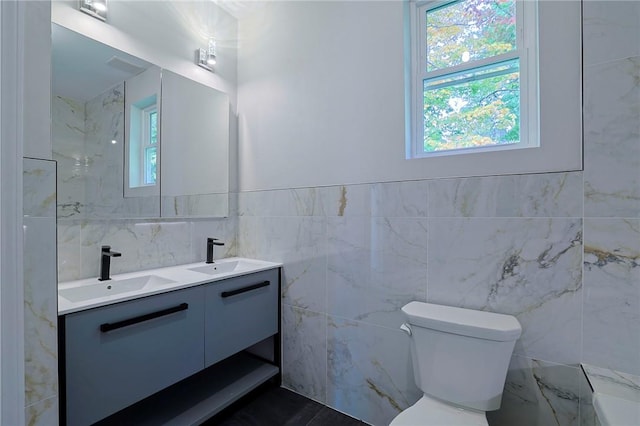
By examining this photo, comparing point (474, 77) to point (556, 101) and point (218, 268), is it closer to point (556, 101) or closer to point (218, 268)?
point (556, 101)

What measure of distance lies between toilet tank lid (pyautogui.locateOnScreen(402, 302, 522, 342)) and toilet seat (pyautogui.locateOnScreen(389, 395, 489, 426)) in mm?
313

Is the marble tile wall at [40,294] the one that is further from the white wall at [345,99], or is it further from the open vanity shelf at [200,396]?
the white wall at [345,99]

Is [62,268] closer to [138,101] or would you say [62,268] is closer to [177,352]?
[177,352]

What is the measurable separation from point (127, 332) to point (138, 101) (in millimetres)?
1350

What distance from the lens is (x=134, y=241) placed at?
5.98 feet

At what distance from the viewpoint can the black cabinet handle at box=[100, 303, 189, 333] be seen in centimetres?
121

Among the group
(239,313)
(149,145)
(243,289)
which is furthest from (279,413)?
(149,145)

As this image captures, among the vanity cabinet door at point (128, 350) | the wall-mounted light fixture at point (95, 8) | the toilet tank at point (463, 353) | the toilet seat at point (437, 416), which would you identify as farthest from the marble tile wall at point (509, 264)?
the wall-mounted light fixture at point (95, 8)

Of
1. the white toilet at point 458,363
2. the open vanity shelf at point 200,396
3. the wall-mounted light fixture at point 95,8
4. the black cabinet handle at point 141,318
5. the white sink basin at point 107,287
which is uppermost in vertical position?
the wall-mounted light fixture at point 95,8

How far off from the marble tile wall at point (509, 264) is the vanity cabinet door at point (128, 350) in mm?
733

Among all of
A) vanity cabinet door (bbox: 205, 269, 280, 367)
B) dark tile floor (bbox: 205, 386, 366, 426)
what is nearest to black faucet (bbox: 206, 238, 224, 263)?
vanity cabinet door (bbox: 205, 269, 280, 367)

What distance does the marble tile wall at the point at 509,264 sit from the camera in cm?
115

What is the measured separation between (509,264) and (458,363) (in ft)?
1.62

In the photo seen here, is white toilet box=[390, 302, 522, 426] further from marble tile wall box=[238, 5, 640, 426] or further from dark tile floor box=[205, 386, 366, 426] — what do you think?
dark tile floor box=[205, 386, 366, 426]
